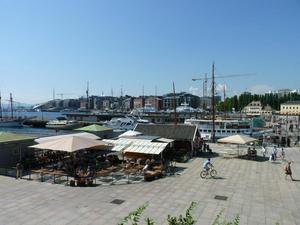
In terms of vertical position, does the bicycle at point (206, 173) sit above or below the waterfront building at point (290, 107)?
below

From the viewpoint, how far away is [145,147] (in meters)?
24.9

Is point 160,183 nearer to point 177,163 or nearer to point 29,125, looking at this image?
point 177,163

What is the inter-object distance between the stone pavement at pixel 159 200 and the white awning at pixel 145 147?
2.70 m

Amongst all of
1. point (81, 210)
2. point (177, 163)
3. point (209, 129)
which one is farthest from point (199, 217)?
point (209, 129)

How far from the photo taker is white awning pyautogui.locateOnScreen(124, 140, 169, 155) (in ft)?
79.0

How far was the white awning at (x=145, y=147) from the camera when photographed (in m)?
24.1

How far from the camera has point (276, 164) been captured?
93.0 feet

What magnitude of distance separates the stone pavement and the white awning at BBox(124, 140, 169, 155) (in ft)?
8.87

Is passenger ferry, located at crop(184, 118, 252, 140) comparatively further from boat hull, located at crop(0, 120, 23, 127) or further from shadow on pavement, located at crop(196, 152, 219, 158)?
boat hull, located at crop(0, 120, 23, 127)

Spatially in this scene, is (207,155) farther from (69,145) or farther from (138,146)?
(69,145)

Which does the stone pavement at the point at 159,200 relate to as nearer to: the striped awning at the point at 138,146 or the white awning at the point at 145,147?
the white awning at the point at 145,147

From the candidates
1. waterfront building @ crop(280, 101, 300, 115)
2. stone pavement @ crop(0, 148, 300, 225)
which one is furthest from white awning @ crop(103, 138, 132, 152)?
waterfront building @ crop(280, 101, 300, 115)

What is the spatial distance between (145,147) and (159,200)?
27.9ft

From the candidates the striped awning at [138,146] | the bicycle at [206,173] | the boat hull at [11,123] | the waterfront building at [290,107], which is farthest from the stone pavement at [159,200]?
the waterfront building at [290,107]
